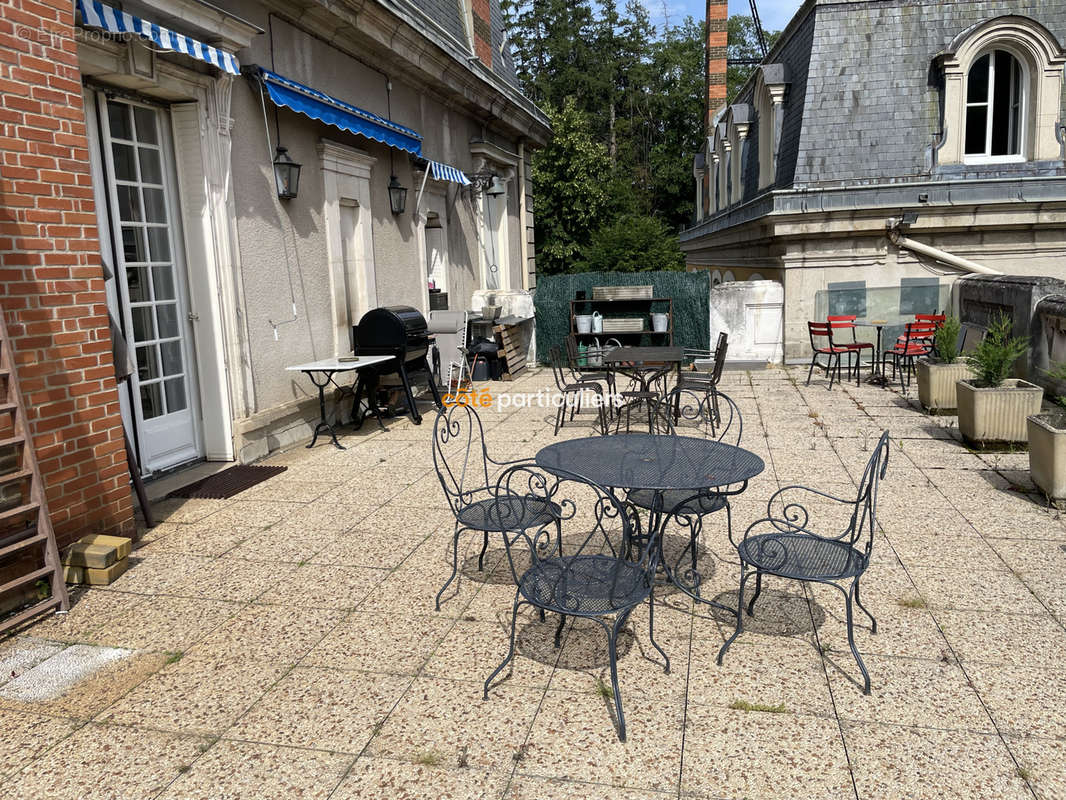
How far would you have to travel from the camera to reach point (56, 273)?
4.35m

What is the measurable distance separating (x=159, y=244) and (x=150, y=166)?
0.61 m

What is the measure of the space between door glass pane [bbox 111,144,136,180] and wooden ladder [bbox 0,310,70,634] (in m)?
2.40

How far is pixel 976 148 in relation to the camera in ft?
41.9

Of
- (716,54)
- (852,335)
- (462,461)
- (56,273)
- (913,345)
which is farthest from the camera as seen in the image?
(716,54)

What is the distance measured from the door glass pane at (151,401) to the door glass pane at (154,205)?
1319 mm

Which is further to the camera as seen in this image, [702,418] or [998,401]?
[702,418]

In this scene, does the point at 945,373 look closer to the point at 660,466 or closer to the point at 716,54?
the point at 660,466

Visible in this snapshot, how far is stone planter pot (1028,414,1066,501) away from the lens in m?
5.22

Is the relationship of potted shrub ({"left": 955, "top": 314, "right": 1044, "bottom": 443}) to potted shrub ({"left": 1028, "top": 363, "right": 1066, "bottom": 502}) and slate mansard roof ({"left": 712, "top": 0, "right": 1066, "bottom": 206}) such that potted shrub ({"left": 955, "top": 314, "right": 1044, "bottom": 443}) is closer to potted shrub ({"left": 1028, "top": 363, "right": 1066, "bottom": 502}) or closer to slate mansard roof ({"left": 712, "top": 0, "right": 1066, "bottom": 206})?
potted shrub ({"left": 1028, "top": 363, "right": 1066, "bottom": 502})

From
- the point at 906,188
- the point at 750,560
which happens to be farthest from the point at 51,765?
the point at 906,188

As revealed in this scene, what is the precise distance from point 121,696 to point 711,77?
29.6 meters

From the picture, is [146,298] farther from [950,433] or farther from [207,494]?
[950,433]

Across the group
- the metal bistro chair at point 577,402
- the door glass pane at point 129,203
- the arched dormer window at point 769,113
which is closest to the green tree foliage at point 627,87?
the arched dormer window at point 769,113

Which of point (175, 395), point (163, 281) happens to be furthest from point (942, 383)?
point (163, 281)
